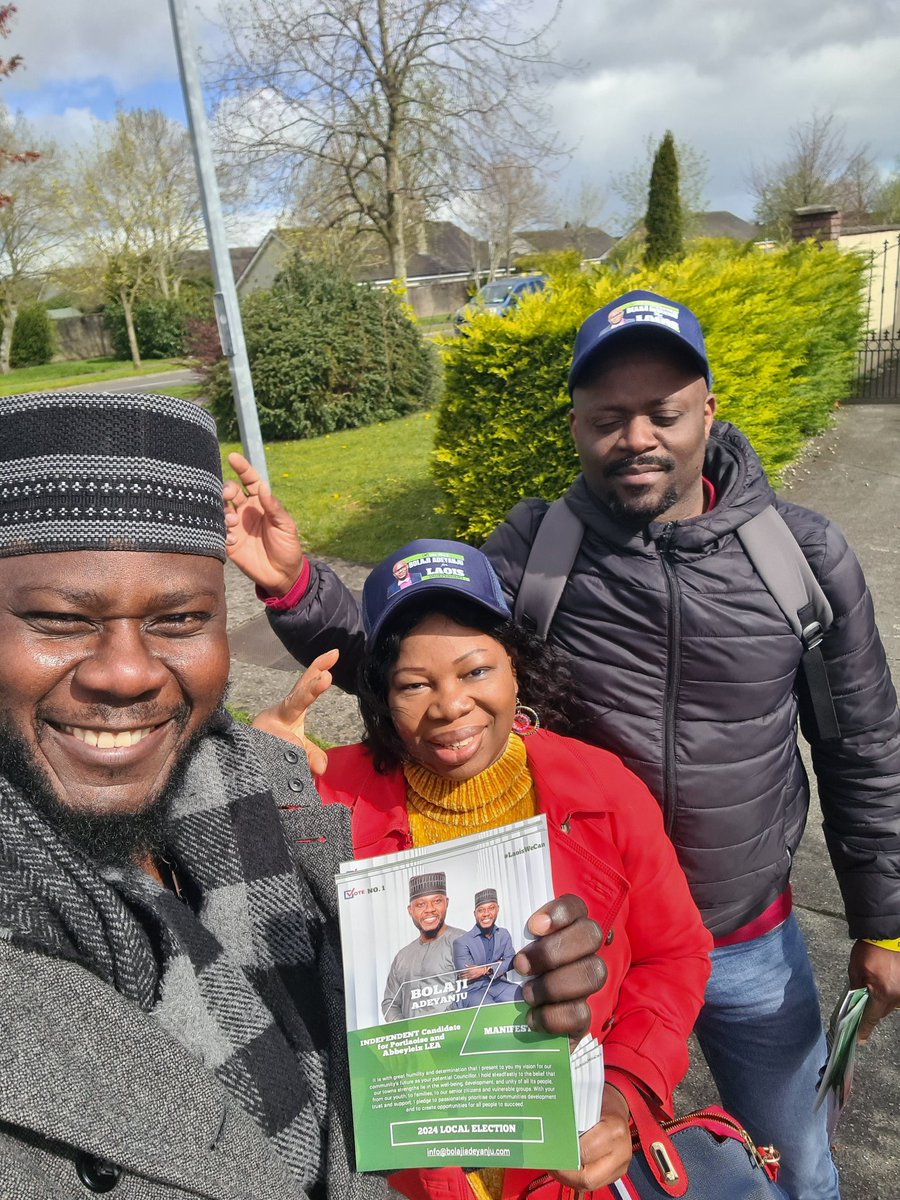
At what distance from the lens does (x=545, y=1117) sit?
118 centimetres

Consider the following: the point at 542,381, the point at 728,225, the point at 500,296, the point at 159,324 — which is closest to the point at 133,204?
the point at 159,324

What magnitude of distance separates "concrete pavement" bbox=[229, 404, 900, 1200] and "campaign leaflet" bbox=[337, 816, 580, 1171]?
1.77m

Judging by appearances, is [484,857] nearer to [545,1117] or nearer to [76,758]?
[545,1117]

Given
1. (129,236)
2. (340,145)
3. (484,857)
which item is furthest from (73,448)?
(129,236)

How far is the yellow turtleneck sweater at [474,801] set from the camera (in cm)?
173

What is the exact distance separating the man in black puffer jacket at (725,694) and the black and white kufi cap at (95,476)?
2.74ft

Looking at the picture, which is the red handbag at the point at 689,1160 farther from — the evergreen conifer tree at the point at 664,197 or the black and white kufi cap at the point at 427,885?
the evergreen conifer tree at the point at 664,197

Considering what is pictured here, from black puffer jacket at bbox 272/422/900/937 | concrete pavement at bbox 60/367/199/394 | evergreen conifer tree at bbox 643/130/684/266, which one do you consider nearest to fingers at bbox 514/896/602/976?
black puffer jacket at bbox 272/422/900/937

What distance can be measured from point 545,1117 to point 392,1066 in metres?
0.22

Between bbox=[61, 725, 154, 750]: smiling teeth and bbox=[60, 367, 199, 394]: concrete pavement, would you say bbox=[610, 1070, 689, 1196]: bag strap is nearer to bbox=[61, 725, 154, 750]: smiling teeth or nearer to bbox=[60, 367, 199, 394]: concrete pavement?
bbox=[61, 725, 154, 750]: smiling teeth

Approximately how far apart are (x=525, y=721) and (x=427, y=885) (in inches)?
→ 25.1

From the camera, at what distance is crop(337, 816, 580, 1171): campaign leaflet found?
1.18 m

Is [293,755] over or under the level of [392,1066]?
over

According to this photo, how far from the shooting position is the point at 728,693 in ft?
6.26
